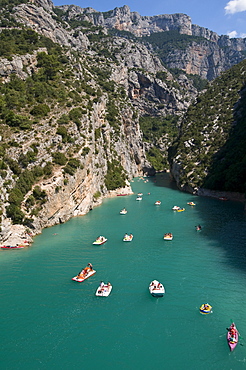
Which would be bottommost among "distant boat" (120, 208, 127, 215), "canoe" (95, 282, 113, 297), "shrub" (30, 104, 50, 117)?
"canoe" (95, 282, 113, 297)

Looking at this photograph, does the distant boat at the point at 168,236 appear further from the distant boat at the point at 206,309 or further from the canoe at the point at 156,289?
the distant boat at the point at 206,309

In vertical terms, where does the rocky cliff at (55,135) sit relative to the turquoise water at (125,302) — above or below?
above

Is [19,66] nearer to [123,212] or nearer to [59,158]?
[59,158]

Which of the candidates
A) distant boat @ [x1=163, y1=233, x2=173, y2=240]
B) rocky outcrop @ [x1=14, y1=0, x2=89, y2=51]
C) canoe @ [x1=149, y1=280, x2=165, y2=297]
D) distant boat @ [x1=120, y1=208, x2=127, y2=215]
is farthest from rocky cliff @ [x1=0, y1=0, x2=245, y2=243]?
canoe @ [x1=149, y1=280, x2=165, y2=297]

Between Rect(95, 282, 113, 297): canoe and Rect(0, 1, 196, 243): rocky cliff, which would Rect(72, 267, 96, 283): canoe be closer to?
Rect(95, 282, 113, 297): canoe

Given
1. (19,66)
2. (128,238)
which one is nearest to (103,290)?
(128,238)

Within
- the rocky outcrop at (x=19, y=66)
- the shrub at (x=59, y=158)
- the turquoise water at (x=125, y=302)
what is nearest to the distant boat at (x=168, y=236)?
the turquoise water at (x=125, y=302)
